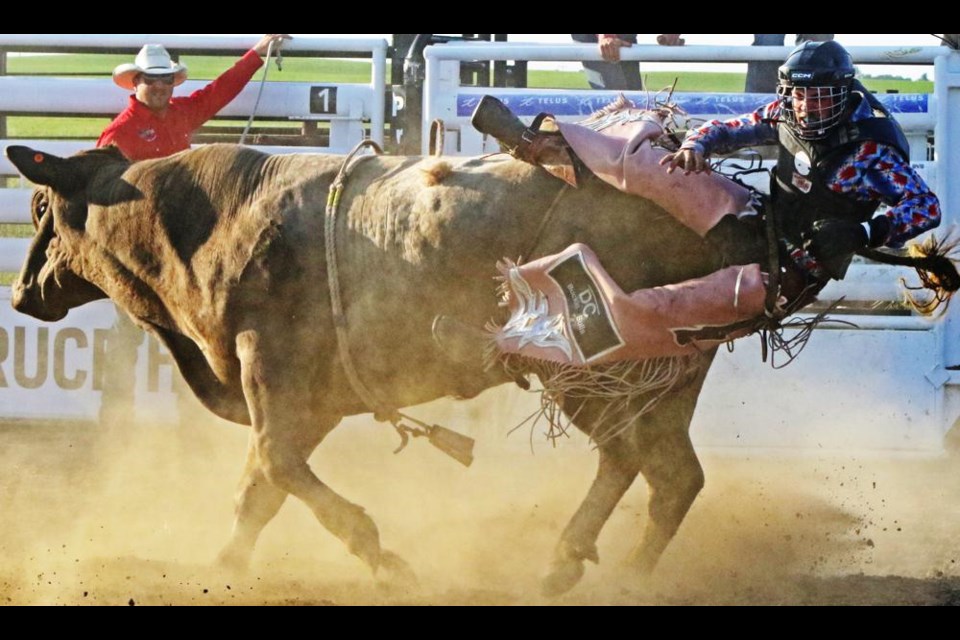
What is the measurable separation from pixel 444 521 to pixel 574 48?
100 inches

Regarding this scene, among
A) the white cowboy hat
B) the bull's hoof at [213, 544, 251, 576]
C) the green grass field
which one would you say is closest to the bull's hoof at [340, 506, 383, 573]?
the bull's hoof at [213, 544, 251, 576]

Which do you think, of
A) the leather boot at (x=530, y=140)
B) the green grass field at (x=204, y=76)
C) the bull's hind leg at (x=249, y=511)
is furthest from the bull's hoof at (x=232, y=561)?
the green grass field at (x=204, y=76)

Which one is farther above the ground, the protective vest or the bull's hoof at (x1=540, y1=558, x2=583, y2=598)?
the protective vest

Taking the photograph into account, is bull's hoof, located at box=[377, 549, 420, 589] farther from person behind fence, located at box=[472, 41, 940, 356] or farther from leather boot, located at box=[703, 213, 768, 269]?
leather boot, located at box=[703, 213, 768, 269]

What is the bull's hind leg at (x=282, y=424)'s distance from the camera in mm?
4516

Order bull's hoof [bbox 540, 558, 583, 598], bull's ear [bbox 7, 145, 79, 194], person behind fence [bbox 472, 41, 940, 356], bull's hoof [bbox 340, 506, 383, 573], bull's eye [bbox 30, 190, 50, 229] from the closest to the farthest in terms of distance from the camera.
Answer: person behind fence [bbox 472, 41, 940, 356] < bull's hoof [bbox 340, 506, 383, 573] < bull's hoof [bbox 540, 558, 583, 598] < bull's ear [bbox 7, 145, 79, 194] < bull's eye [bbox 30, 190, 50, 229]

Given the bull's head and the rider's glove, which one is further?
the bull's head

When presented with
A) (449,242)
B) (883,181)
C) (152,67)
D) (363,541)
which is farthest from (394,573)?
(152,67)

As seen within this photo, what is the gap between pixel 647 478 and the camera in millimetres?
4574

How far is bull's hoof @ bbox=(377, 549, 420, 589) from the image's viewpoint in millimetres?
4488

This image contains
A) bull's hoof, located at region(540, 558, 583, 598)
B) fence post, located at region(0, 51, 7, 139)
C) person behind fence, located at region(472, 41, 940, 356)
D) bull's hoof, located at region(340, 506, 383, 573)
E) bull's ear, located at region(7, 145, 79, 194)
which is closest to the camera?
person behind fence, located at region(472, 41, 940, 356)

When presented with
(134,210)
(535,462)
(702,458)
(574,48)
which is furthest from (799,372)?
(134,210)

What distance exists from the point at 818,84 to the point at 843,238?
1.70 ft

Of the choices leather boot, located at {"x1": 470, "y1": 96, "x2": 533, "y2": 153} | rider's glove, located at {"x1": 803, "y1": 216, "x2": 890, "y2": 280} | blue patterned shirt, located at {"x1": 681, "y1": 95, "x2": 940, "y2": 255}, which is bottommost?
rider's glove, located at {"x1": 803, "y1": 216, "x2": 890, "y2": 280}
